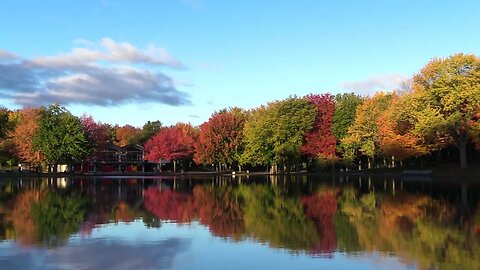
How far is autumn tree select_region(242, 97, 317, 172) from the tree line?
0.58 feet

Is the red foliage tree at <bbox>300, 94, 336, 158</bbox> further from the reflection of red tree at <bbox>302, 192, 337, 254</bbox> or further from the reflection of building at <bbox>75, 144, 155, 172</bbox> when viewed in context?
the reflection of building at <bbox>75, 144, 155, 172</bbox>

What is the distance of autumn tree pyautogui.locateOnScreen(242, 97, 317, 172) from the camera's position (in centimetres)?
8619

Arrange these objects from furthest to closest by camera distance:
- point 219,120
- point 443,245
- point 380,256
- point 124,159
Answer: point 124,159 < point 219,120 < point 443,245 < point 380,256

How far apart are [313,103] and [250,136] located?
13650 mm

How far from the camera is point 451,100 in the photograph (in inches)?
2346

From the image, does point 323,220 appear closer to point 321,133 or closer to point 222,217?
point 222,217

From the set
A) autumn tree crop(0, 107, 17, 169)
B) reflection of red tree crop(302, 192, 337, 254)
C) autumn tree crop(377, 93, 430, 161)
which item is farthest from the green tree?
reflection of red tree crop(302, 192, 337, 254)

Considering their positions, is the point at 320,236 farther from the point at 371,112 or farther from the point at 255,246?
the point at 371,112

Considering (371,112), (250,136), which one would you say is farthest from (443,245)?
(250,136)

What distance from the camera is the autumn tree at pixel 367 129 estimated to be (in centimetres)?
7625

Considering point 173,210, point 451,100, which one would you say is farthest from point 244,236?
point 451,100

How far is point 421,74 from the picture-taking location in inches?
2562

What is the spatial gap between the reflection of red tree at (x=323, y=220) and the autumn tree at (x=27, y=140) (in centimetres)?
7844

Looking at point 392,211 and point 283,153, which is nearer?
point 392,211
